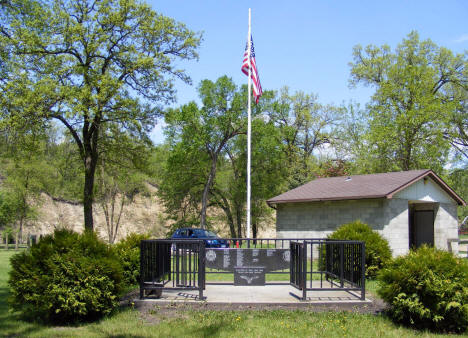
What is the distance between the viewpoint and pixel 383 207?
63.0ft

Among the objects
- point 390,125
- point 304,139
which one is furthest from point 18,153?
point 304,139

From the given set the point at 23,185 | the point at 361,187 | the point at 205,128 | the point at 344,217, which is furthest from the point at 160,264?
the point at 23,185

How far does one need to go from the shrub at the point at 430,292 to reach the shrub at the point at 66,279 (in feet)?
17.3

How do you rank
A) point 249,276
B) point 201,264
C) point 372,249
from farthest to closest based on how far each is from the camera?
point 372,249, point 249,276, point 201,264

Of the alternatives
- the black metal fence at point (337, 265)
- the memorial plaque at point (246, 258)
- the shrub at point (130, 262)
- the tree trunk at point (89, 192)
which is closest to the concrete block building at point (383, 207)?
the black metal fence at point (337, 265)

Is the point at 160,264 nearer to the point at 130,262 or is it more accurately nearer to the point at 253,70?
the point at 130,262

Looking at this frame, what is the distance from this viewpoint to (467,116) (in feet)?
125

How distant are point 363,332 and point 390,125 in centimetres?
3107

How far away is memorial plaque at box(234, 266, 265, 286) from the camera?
1116 cm

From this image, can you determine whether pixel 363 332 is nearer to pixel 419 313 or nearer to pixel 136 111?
pixel 419 313

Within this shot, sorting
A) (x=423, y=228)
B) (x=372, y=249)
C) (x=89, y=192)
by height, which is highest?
(x=89, y=192)

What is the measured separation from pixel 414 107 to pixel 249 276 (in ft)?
98.1

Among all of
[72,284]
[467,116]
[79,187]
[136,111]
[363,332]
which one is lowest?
[363,332]

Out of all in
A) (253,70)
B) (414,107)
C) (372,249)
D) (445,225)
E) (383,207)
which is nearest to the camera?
(372,249)
